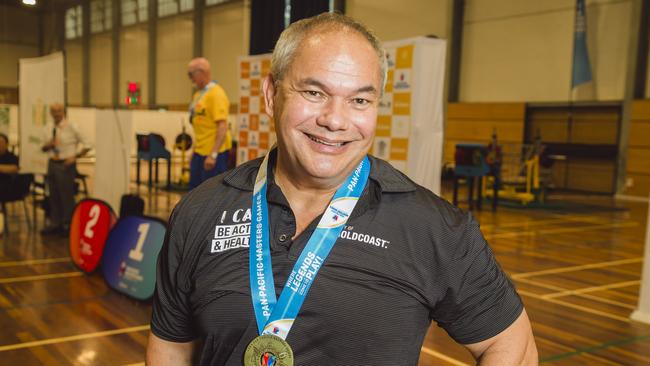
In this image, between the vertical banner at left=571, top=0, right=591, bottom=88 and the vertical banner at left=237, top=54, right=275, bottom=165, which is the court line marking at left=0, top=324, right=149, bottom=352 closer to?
the vertical banner at left=237, top=54, right=275, bottom=165

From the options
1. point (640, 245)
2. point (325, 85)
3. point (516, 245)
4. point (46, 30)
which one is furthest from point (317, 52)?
point (46, 30)

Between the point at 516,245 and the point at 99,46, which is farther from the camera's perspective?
the point at 99,46

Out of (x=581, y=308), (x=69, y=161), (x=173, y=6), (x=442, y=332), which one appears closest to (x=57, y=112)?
(x=69, y=161)

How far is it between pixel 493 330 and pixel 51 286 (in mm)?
4638

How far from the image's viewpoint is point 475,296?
3.98 ft

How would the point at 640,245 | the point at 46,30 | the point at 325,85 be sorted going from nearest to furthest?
1. the point at 325,85
2. the point at 640,245
3. the point at 46,30

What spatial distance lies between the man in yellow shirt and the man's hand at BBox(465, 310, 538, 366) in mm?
4933

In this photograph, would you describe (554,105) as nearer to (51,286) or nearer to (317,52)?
(51,286)

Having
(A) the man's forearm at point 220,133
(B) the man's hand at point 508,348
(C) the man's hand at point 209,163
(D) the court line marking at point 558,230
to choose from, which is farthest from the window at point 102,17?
(B) the man's hand at point 508,348

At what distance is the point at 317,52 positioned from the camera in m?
1.20

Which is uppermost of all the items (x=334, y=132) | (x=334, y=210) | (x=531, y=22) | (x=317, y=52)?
(x=531, y=22)

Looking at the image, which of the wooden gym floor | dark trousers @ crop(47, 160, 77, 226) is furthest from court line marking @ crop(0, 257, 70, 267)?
dark trousers @ crop(47, 160, 77, 226)

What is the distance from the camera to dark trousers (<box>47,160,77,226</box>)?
280 inches

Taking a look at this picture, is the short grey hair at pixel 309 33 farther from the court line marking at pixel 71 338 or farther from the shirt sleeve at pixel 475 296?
the court line marking at pixel 71 338
